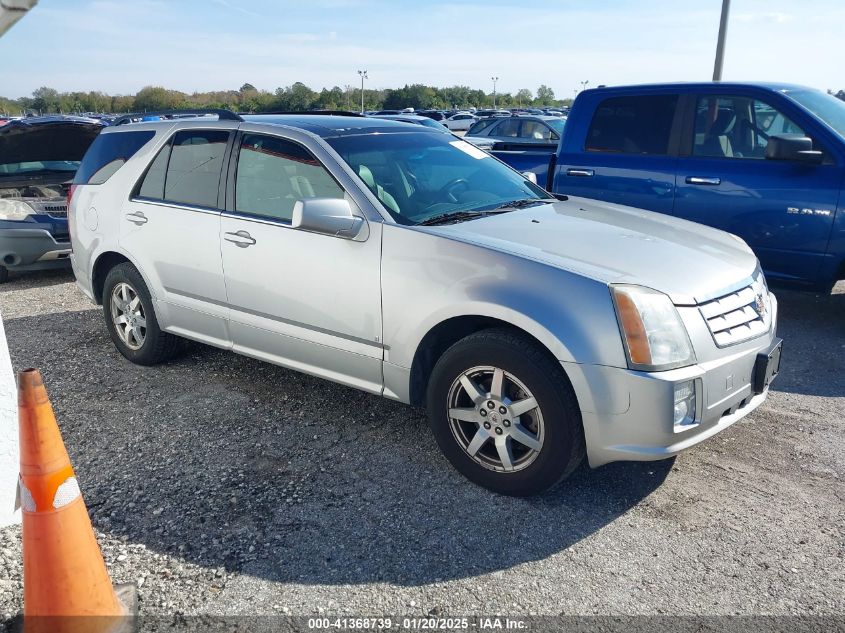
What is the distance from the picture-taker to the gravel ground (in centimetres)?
272

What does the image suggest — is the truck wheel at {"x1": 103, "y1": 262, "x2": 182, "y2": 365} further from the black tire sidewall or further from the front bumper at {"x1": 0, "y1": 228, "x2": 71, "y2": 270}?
A: the front bumper at {"x1": 0, "y1": 228, "x2": 71, "y2": 270}

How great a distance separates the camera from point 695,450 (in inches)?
152

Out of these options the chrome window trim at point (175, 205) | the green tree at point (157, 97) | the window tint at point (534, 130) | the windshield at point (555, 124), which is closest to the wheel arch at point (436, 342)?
the chrome window trim at point (175, 205)

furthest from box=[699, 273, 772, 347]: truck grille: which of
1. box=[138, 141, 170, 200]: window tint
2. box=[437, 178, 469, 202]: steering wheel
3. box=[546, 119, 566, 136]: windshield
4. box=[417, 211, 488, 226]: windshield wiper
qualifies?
box=[546, 119, 566, 136]: windshield

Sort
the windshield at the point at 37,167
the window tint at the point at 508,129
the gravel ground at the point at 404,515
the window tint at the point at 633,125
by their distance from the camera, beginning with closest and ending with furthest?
the gravel ground at the point at 404,515, the window tint at the point at 633,125, the windshield at the point at 37,167, the window tint at the point at 508,129

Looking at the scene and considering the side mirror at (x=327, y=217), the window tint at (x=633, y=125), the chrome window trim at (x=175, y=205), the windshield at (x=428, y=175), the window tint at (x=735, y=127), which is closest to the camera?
the side mirror at (x=327, y=217)

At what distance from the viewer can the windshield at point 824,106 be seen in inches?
225

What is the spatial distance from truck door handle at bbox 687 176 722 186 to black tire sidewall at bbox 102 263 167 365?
170 inches

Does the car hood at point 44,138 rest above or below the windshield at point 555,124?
above

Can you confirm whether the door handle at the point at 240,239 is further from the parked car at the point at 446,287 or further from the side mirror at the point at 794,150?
the side mirror at the point at 794,150

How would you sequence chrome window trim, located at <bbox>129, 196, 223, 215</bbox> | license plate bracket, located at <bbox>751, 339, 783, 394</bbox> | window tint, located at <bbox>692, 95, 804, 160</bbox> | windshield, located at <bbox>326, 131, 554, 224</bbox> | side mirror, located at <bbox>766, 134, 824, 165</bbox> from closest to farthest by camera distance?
license plate bracket, located at <bbox>751, 339, 783, 394</bbox>
windshield, located at <bbox>326, 131, 554, 224</bbox>
chrome window trim, located at <bbox>129, 196, 223, 215</bbox>
side mirror, located at <bbox>766, 134, 824, 165</bbox>
window tint, located at <bbox>692, 95, 804, 160</bbox>

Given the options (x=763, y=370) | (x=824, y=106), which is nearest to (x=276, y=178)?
(x=763, y=370)

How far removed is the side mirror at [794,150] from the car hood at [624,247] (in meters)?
1.77

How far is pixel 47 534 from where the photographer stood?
240 cm
